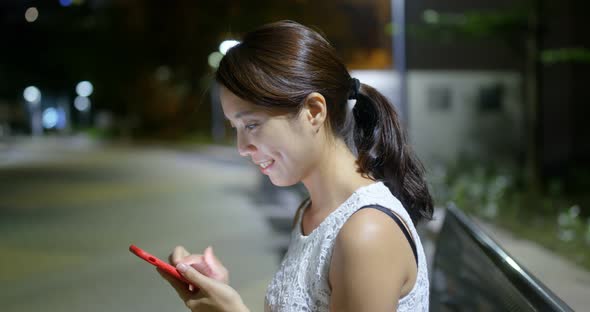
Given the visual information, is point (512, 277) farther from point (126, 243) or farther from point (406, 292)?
point (126, 243)

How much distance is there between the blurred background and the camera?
3240mm

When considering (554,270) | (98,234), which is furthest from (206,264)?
(98,234)

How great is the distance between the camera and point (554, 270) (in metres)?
4.54

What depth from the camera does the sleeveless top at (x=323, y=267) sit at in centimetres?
139

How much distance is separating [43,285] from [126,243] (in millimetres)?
1755

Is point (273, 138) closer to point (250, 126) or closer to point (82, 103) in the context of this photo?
point (250, 126)

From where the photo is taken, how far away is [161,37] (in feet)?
49.6

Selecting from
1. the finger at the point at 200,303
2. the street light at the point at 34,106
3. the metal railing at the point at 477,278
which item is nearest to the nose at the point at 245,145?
the finger at the point at 200,303

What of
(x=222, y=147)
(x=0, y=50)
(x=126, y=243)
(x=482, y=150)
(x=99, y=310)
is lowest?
(x=222, y=147)

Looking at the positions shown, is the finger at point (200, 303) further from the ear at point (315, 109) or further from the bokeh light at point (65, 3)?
the bokeh light at point (65, 3)

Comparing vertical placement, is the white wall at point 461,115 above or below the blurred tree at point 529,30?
below

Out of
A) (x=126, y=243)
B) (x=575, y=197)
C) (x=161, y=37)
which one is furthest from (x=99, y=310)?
(x=161, y=37)

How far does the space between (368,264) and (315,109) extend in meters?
0.37

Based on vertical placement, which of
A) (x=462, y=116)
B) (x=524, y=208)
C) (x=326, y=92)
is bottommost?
(x=462, y=116)
